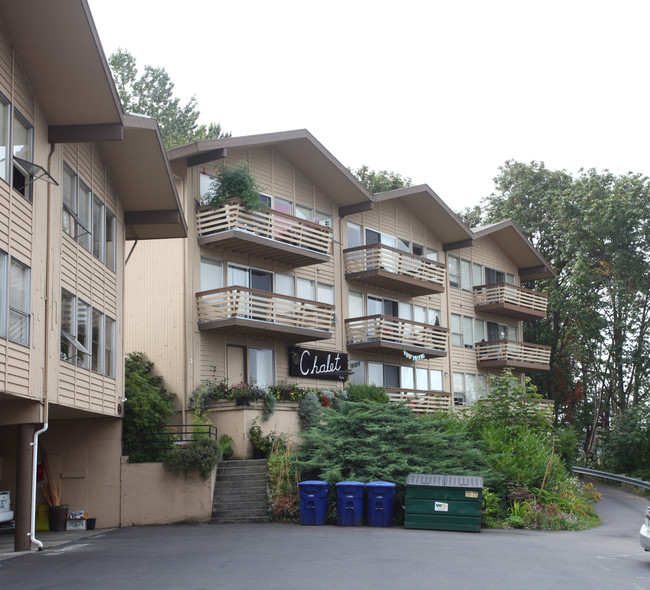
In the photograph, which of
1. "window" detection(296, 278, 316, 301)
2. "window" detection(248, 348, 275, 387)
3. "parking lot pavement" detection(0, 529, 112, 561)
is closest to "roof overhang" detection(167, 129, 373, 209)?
"window" detection(296, 278, 316, 301)

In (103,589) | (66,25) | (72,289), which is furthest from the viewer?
(72,289)

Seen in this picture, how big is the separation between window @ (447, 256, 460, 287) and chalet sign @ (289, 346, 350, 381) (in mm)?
9952

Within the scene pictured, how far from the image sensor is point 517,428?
25.7m

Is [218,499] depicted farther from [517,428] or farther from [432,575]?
[432,575]

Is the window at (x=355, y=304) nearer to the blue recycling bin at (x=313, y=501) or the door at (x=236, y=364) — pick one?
the door at (x=236, y=364)

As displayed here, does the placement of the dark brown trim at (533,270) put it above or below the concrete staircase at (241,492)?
above

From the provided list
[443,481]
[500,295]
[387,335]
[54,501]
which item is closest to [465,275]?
[500,295]

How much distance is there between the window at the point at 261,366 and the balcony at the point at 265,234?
130 inches

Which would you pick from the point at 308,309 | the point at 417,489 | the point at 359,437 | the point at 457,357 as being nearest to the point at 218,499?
the point at 359,437

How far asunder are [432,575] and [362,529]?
7310mm

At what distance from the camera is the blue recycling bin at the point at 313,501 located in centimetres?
1959

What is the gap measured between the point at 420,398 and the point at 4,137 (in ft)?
72.9

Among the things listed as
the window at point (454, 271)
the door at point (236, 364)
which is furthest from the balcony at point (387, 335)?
the window at point (454, 271)

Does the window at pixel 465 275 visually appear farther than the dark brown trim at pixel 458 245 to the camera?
Yes
